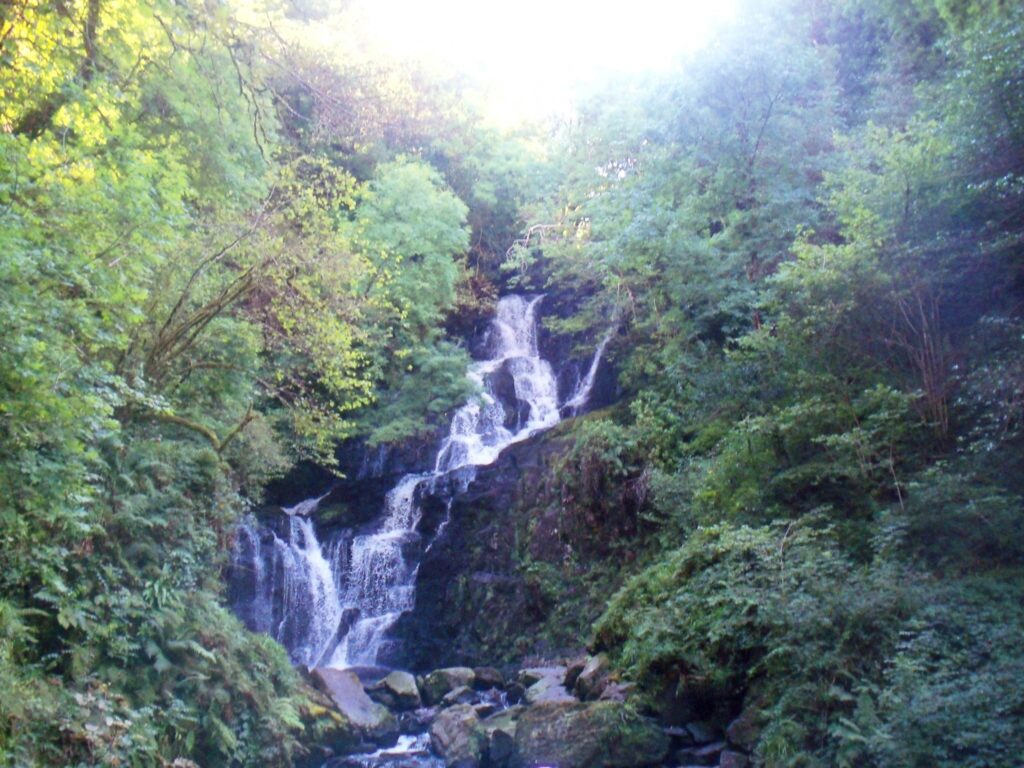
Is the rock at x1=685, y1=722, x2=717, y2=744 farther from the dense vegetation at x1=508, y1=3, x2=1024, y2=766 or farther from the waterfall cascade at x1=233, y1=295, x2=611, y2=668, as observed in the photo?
the waterfall cascade at x1=233, y1=295, x2=611, y2=668

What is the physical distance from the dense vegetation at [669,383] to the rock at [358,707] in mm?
882

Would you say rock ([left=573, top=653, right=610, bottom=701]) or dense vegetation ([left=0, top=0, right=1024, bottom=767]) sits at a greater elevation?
dense vegetation ([left=0, top=0, right=1024, bottom=767])

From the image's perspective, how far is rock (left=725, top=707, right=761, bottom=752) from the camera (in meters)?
7.74

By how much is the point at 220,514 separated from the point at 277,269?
3635 mm

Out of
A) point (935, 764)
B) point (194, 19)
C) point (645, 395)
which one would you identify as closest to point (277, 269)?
point (194, 19)

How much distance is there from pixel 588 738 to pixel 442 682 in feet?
16.8

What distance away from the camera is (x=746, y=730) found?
7879 mm

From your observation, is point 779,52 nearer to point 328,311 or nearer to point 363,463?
point 328,311

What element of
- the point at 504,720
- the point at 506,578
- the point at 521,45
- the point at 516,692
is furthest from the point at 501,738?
the point at 521,45

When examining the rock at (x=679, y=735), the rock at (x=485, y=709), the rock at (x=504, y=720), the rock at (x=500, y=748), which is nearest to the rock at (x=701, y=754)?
the rock at (x=679, y=735)

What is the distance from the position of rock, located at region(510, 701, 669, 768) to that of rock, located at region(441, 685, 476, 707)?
11.0ft

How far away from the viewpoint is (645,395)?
1655 centimetres

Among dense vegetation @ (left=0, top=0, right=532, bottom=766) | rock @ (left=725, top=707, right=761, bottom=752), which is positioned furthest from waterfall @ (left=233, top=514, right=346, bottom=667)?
rock @ (left=725, top=707, right=761, bottom=752)

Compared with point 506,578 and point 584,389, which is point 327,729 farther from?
point 584,389
